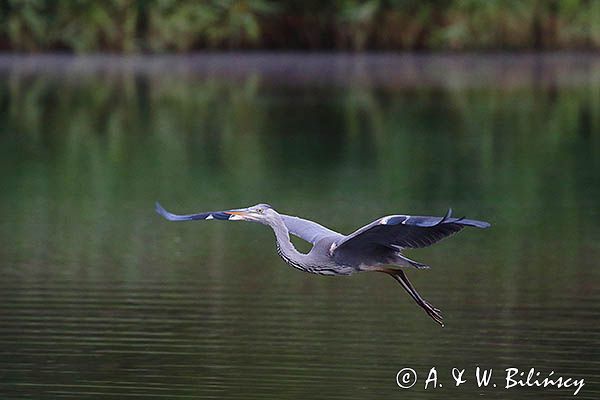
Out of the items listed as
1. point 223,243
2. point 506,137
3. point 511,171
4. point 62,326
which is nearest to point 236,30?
point 506,137

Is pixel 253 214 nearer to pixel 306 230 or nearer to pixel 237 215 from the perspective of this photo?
pixel 237 215

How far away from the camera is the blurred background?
29.8 feet

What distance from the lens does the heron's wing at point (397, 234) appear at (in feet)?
23.6

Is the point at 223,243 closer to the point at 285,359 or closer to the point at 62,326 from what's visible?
the point at 62,326

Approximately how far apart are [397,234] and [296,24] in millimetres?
32311

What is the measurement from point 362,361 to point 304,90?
23535 mm

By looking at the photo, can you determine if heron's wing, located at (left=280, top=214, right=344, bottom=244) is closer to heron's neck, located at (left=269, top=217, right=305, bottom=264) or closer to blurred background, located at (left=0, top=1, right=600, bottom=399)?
heron's neck, located at (left=269, top=217, right=305, bottom=264)

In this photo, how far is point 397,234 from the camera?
25.1 ft

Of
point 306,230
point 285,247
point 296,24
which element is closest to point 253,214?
point 285,247

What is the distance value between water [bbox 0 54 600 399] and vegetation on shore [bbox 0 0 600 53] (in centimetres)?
614

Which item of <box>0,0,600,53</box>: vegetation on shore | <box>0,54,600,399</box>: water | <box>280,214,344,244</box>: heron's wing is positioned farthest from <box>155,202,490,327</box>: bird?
<box>0,0,600,53</box>: vegetation on shore

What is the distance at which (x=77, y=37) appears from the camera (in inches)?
1478

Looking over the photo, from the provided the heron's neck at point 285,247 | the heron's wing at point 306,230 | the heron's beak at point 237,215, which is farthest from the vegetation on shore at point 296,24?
the heron's beak at point 237,215

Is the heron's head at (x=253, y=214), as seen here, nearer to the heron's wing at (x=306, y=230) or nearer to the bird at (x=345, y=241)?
the bird at (x=345, y=241)
